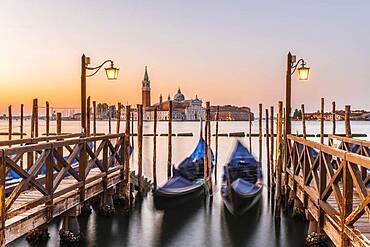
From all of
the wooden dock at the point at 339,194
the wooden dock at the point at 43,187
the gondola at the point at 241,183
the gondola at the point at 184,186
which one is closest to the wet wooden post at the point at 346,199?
the wooden dock at the point at 339,194

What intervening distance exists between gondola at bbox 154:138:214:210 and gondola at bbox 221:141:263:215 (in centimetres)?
63

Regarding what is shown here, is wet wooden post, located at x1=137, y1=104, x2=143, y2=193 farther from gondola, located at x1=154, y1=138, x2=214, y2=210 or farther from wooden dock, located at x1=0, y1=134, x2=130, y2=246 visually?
wooden dock, located at x1=0, y1=134, x2=130, y2=246

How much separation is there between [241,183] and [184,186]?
3.88 ft

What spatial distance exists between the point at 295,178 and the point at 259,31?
30.8 feet

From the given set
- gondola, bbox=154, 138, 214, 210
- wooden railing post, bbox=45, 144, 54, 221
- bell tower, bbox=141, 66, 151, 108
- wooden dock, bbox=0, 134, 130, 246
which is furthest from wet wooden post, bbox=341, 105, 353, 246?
bell tower, bbox=141, 66, 151, 108

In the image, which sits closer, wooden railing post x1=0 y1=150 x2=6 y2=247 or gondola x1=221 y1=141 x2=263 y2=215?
wooden railing post x1=0 y1=150 x2=6 y2=247

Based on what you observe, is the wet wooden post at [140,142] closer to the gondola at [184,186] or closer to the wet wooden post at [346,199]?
the gondola at [184,186]

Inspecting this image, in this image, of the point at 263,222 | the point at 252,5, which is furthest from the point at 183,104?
the point at 263,222

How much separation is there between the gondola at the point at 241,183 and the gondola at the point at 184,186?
63 cm

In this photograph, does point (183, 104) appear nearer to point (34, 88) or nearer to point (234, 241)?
point (34, 88)

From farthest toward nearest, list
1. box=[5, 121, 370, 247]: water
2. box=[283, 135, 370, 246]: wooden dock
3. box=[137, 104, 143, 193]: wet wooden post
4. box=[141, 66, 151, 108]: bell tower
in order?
box=[141, 66, 151, 108]: bell tower
box=[137, 104, 143, 193]: wet wooden post
box=[5, 121, 370, 247]: water
box=[283, 135, 370, 246]: wooden dock

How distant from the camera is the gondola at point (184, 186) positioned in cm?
737

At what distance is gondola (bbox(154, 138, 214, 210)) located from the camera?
7.37 m

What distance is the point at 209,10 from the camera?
13336 millimetres
